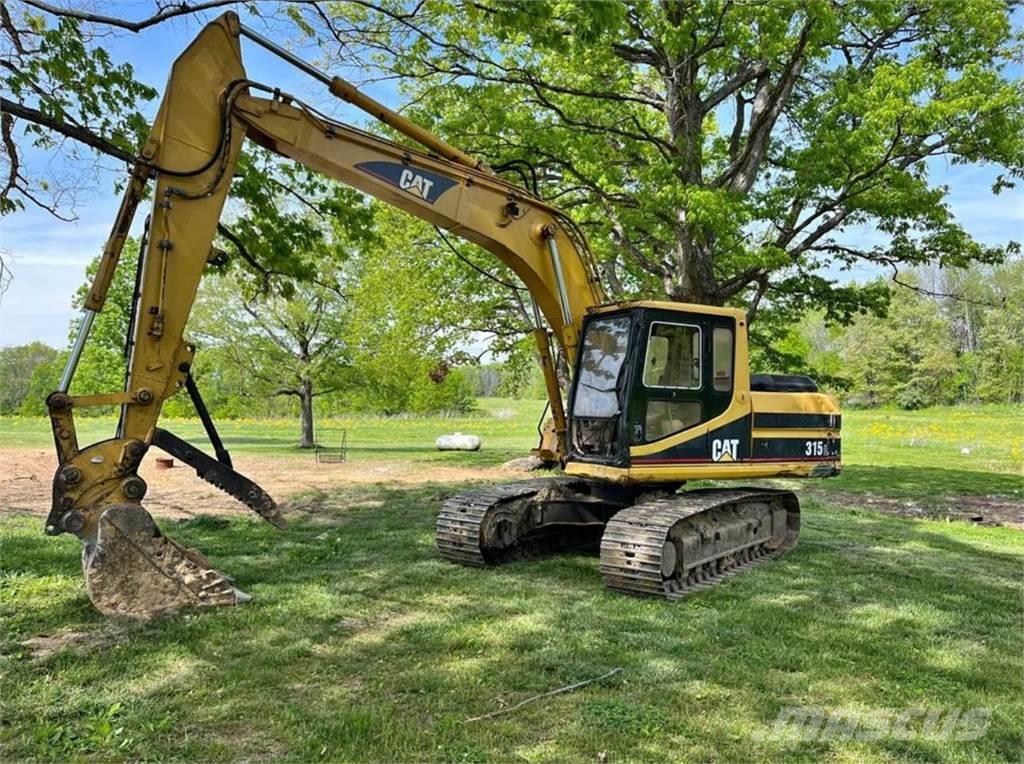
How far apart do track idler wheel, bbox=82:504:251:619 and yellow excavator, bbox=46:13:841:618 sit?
0.03 feet

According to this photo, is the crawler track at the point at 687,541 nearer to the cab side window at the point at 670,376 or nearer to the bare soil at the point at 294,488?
the cab side window at the point at 670,376

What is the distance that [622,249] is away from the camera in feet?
46.3

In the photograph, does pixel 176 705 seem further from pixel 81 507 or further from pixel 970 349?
pixel 970 349

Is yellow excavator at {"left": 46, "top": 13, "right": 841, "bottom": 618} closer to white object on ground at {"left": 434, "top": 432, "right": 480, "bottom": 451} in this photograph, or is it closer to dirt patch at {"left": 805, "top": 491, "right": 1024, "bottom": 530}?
dirt patch at {"left": 805, "top": 491, "right": 1024, "bottom": 530}

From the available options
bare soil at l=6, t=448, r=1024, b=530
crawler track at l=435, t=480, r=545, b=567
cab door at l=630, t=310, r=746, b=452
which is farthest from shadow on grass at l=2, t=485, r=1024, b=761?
bare soil at l=6, t=448, r=1024, b=530

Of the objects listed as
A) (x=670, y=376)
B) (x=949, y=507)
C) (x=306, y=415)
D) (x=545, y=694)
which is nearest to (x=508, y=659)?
(x=545, y=694)

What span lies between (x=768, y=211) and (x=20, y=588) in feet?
35.1

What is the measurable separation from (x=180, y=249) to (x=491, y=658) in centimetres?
348

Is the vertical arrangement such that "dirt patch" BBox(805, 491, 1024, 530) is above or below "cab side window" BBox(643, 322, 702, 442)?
below

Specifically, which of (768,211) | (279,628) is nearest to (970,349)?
(768,211)

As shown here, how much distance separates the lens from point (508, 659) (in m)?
4.32

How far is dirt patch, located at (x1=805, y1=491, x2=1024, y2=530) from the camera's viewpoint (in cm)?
1077

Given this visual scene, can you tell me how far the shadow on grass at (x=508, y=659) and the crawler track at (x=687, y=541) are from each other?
0.21 meters

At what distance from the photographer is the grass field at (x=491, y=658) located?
132 inches
